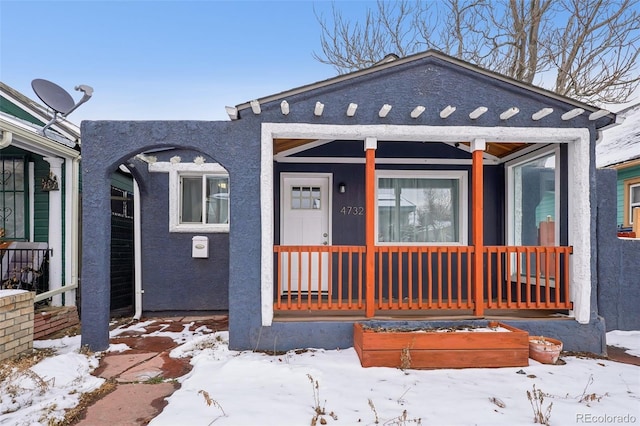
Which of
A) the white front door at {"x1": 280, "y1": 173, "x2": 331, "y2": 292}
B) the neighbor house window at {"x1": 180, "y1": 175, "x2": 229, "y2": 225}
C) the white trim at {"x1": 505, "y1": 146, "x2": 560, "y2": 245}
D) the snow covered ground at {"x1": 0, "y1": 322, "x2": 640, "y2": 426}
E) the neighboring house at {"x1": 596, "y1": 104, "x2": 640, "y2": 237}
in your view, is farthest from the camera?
the neighboring house at {"x1": 596, "y1": 104, "x2": 640, "y2": 237}

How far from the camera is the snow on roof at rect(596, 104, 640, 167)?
7679 mm

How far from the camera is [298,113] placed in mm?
3896

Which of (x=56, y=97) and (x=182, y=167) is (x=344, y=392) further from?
(x=56, y=97)

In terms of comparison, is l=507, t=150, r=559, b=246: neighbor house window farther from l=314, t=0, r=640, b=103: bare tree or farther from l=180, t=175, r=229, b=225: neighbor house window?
l=314, t=0, r=640, b=103: bare tree

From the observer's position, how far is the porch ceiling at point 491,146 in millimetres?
4851

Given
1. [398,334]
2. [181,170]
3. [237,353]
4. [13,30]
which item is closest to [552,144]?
[398,334]

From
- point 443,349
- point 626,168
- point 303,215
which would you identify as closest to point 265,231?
point 303,215

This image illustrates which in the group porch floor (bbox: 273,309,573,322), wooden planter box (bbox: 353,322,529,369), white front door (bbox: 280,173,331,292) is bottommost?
wooden planter box (bbox: 353,322,529,369)

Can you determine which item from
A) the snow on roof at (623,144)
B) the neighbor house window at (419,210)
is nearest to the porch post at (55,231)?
the neighbor house window at (419,210)

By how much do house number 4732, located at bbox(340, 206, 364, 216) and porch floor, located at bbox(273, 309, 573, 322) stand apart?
5.33 ft

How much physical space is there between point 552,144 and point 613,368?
8.20ft

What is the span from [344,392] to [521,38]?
1004 centimetres

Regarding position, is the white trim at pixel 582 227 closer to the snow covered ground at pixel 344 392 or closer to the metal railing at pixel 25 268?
the snow covered ground at pixel 344 392

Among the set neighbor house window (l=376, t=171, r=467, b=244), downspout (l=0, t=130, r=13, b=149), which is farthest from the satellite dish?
neighbor house window (l=376, t=171, r=467, b=244)
